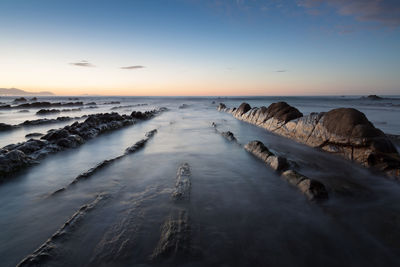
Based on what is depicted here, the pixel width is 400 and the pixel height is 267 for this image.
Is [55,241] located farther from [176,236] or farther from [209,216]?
[209,216]

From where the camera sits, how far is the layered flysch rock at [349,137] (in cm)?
451

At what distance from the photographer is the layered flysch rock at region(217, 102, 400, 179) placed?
4.51 metres

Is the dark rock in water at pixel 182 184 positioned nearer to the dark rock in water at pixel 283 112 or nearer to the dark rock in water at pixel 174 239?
the dark rock in water at pixel 174 239

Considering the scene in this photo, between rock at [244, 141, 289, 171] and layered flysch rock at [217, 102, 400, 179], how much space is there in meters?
1.94

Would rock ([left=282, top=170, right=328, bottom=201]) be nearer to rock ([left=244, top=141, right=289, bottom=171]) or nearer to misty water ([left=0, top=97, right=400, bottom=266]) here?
misty water ([left=0, top=97, right=400, bottom=266])

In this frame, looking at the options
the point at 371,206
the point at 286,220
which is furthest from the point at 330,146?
the point at 286,220

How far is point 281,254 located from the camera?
→ 82.0 inches

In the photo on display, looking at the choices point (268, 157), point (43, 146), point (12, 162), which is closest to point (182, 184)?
point (268, 157)

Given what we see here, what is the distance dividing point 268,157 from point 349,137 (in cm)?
220

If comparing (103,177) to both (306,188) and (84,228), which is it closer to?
(84,228)

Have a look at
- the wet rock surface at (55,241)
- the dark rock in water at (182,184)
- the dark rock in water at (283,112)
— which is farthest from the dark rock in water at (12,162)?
the dark rock in water at (283,112)

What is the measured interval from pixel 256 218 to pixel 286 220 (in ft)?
1.27

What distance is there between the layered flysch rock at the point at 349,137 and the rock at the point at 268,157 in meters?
1.94

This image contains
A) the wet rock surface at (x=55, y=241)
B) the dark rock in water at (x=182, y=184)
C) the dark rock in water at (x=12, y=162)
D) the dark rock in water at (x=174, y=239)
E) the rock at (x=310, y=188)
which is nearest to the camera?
the wet rock surface at (x=55, y=241)
